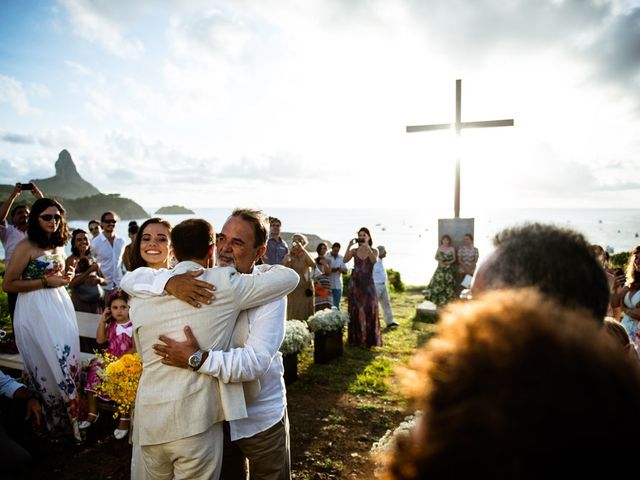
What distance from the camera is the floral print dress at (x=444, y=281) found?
9938mm

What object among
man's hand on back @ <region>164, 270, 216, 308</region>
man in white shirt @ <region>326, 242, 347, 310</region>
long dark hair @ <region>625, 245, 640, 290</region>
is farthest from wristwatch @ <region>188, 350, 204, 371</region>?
man in white shirt @ <region>326, 242, 347, 310</region>

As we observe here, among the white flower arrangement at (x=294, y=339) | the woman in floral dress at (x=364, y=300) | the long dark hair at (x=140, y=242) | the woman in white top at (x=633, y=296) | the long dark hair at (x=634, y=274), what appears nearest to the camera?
the long dark hair at (x=140, y=242)

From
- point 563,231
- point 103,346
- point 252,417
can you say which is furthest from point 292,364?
point 563,231

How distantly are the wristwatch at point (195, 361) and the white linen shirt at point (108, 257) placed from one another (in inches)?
271

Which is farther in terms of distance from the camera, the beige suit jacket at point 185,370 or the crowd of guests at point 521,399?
the beige suit jacket at point 185,370

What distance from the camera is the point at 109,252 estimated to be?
26.2 ft

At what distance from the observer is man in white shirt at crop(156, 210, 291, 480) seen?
2.03 metres

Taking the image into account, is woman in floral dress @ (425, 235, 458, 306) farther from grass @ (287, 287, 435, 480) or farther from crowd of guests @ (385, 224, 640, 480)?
crowd of guests @ (385, 224, 640, 480)

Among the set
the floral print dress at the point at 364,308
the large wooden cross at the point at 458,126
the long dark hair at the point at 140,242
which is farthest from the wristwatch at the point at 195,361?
the large wooden cross at the point at 458,126

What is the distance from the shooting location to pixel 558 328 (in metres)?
0.72

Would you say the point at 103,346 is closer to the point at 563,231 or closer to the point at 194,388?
the point at 194,388

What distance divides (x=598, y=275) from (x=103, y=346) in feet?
19.1

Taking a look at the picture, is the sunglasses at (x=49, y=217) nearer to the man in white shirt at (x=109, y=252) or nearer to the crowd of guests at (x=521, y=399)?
the man in white shirt at (x=109, y=252)

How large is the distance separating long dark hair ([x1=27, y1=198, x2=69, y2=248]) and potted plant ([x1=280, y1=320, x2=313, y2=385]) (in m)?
3.25
